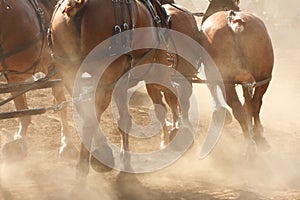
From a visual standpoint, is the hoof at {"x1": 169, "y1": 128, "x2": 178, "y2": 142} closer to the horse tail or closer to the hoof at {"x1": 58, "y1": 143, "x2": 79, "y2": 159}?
the hoof at {"x1": 58, "y1": 143, "x2": 79, "y2": 159}

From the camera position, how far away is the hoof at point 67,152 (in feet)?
19.1

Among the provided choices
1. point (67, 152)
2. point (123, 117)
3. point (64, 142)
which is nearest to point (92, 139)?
point (123, 117)

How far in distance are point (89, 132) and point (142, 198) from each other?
3.09ft

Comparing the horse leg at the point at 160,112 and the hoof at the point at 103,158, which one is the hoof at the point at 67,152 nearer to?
the horse leg at the point at 160,112

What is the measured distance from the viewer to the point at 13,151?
5461 millimetres

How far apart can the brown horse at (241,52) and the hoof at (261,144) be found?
0.14m

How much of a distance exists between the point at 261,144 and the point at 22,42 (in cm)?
320

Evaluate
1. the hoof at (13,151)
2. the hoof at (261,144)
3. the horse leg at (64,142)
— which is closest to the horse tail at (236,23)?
the hoof at (261,144)

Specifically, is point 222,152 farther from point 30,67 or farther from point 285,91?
point 285,91

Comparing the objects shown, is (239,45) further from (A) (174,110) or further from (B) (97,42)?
(B) (97,42)

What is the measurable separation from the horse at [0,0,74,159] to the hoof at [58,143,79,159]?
0.47 meters

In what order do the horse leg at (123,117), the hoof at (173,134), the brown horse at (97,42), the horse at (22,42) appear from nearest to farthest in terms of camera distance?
1. the brown horse at (97,42)
2. the horse leg at (123,117)
3. the horse at (22,42)
4. the hoof at (173,134)

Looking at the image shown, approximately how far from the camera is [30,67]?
5.41 meters

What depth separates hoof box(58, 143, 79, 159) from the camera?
583 cm
